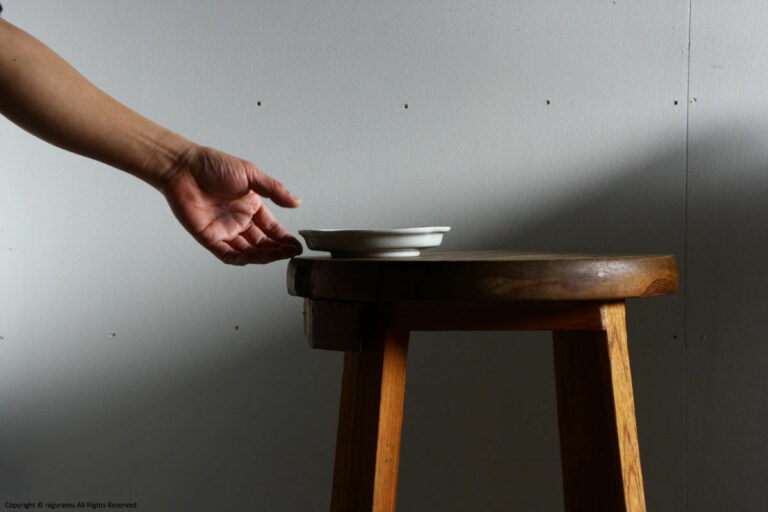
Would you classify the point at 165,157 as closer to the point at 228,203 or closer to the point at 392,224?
the point at 228,203

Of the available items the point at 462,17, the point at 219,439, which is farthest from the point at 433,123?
the point at 219,439

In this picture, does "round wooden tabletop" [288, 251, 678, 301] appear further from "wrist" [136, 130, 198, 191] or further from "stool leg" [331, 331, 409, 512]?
"wrist" [136, 130, 198, 191]

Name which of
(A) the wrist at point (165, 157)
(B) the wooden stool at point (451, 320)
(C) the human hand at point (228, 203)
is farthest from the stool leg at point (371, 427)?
(A) the wrist at point (165, 157)

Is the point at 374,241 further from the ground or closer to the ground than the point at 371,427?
further from the ground

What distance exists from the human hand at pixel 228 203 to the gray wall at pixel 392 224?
32cm

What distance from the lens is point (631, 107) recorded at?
Answer: 122 centimetres

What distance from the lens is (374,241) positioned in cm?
79

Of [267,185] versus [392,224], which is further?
[392,224]

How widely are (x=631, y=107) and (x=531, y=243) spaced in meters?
0.28

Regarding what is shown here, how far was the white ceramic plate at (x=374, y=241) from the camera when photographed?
0.79 metres

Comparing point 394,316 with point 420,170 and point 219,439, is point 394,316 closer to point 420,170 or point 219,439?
point 420,170

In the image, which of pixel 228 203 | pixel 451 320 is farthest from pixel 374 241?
pixel 228 203

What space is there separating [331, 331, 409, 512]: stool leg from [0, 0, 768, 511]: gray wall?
0.47 meters

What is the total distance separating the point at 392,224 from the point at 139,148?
19.5 inches
